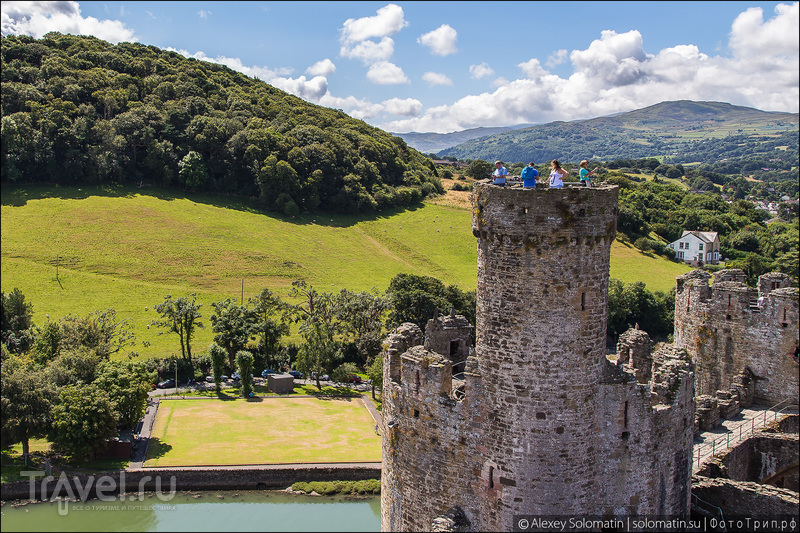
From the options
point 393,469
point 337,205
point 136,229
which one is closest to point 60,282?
point 136,229

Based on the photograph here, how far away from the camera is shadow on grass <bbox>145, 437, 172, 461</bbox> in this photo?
150 ft

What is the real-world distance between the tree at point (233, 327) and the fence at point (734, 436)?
5042 centimetres

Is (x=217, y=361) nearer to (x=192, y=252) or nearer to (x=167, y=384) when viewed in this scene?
(x=167, y=384)

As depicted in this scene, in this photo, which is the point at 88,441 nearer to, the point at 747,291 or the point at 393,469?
the point at 393,469

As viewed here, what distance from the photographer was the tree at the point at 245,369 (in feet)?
198

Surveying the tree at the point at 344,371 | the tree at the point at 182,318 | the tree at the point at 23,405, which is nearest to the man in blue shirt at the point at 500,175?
the tree at the point at 23,405

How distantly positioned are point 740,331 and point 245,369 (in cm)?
4553

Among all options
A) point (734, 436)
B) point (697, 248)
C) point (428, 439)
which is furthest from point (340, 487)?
point (697, 248)

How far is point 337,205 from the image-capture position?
119 metres

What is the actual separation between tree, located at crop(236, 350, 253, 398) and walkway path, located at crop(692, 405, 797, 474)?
44482 millimetres

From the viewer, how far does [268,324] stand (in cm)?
6775

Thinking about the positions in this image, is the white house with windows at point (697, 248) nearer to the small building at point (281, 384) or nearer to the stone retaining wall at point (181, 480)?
the small building at point (281, 384)

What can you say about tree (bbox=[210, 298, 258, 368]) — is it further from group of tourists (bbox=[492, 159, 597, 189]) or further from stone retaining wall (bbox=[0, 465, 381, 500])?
group of tourists (bbox=[492, 159, 597, 189])

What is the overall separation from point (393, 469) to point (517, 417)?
403 cm
